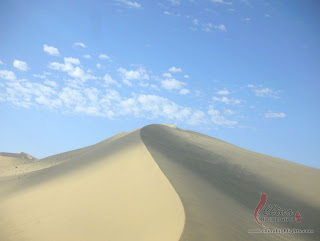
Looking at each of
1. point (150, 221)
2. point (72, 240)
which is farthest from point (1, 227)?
point (150, 221)

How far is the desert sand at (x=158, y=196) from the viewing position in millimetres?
8156

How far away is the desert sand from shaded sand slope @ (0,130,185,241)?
0.10ft

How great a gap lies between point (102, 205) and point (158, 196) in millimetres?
2082

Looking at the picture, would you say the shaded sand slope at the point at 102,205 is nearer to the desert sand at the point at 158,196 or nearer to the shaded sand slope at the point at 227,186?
the desert sand at the point at 158,196

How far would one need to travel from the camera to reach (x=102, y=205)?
10.2m

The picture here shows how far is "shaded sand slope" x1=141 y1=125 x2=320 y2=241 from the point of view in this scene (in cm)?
812

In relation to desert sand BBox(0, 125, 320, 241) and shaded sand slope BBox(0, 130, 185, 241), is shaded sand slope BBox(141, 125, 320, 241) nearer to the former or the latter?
desert sand BBox(0, 125, 320, 241)

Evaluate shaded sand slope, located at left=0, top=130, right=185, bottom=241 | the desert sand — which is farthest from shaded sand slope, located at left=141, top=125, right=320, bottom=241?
shaded sand slope, located at left=0, top=130, right=185, bottom=241

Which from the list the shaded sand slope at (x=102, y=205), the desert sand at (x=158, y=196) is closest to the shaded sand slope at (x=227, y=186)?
the desert sand at (x=158, y=196)

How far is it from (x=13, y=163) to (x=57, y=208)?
2524cm

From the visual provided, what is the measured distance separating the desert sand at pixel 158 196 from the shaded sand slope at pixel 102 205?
0.03 m

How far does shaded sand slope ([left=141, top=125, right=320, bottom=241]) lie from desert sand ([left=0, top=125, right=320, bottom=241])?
0.12 ft

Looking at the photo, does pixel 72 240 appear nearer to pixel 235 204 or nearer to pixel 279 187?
pixel 235 204

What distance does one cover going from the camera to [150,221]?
8203 mm
